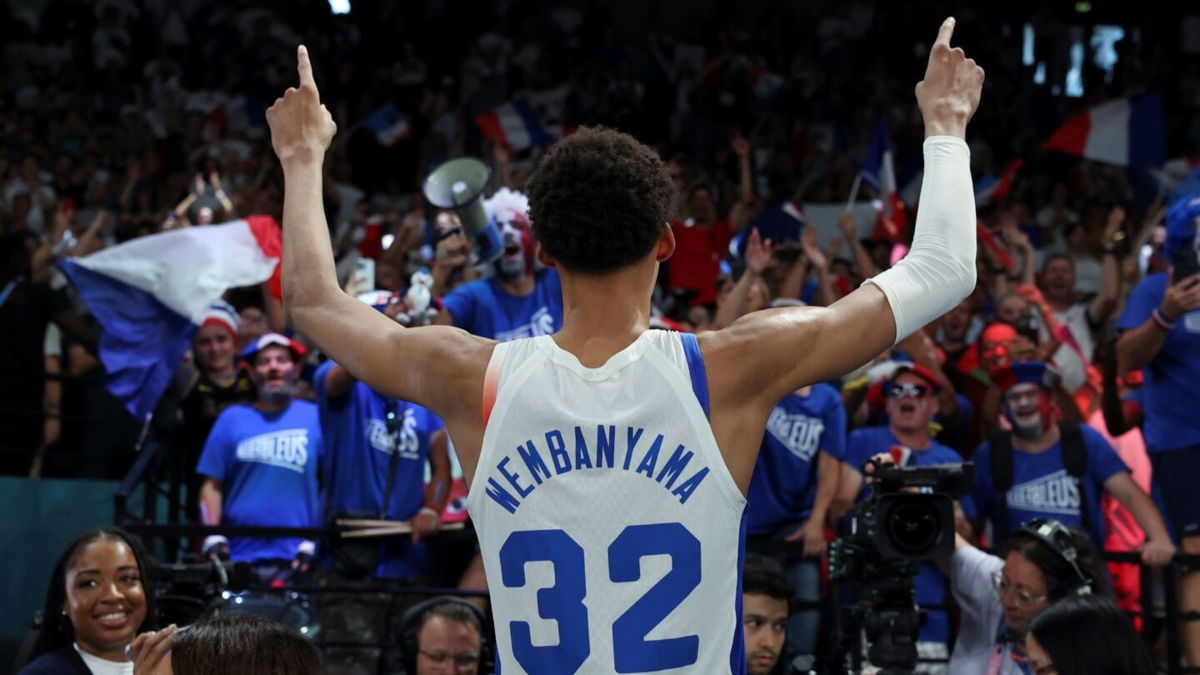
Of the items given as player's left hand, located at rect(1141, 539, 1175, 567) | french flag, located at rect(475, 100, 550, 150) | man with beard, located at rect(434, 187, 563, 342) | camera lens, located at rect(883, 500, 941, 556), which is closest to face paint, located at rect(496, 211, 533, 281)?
man with beard, located at rect(434, 187, 563, 342)

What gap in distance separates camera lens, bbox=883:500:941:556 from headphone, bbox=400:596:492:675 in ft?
5.10

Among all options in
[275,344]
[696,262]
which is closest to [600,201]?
[275,344]

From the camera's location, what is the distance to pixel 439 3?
52.6ft

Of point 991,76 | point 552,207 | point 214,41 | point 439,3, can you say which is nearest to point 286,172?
point 552,207

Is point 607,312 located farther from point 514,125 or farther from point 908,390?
point 514,125

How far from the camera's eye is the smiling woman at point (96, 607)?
4625mm

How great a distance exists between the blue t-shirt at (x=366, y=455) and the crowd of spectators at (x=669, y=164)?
54 cm

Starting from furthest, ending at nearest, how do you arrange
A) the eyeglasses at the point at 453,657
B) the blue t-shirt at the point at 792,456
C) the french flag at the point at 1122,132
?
the french flag at the point at 1122,132 < the blue t-shirt at the point at 792,456 < the eyeglasses at the point at 453,657

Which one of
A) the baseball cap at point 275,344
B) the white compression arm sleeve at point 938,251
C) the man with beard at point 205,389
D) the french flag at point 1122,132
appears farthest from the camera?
the french flag at point 1122,132

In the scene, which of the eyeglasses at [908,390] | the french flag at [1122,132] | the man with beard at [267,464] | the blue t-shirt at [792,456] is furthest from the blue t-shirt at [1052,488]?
the french flag at [1122,132]

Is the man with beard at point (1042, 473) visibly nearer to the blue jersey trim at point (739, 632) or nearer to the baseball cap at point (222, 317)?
the baseball cap at point (222, 317)

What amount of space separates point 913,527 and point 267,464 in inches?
139

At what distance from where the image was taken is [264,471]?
23.6 ft

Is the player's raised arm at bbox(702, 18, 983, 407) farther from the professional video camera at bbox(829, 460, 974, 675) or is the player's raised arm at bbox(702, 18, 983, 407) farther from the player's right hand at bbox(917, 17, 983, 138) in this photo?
the professional video camera at bbox(829, 460, 974, 675)
